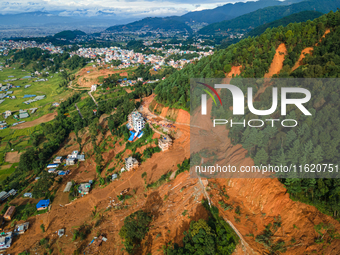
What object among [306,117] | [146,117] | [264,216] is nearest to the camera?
[264,216]

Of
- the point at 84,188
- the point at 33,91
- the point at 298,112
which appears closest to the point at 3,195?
the point at 84,188

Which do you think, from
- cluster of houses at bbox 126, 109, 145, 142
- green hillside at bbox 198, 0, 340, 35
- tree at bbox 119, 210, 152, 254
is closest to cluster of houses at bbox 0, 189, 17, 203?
cluster of houses at bbox 126, 109, 145, 142

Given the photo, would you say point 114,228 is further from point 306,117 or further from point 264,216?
point 306,117

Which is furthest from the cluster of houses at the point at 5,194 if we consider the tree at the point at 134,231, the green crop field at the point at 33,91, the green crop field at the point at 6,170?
the green crop field at the point at 33,91

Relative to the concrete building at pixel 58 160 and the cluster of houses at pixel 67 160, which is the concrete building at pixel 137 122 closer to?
the cluster of houses at pixel 67 160

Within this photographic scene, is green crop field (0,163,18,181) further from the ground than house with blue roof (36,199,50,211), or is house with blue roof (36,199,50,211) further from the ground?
green crop field (0,163,18,181)

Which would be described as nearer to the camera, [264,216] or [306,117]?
[264,216]

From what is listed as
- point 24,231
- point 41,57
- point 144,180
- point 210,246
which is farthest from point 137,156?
point 41,57

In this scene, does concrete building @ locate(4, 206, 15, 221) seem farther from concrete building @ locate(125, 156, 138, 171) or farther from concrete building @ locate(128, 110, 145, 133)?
concrete building @ locate(128, 110, 145, 133)
